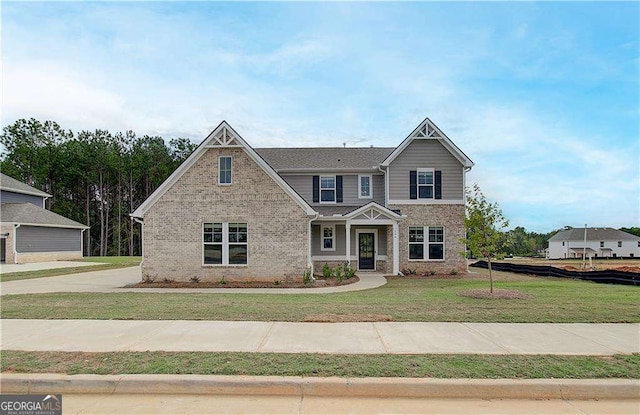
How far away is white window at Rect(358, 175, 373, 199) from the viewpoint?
2430cm

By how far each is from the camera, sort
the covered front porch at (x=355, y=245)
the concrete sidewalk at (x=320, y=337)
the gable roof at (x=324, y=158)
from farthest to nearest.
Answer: the gable roof at (x=324, y=158), the covered front porch at (x=355, y=245), the concrete sidewalk at (x=320, y=337)

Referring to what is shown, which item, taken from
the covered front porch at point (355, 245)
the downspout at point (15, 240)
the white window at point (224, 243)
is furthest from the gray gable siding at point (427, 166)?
the downspout at point (15, 240)

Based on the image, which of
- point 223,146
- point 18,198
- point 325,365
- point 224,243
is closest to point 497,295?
point 325,365

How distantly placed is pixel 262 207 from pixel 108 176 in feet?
158

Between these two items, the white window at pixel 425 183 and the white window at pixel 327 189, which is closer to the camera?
the white window at pixel 425 183

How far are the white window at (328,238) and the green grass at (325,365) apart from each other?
1651cm

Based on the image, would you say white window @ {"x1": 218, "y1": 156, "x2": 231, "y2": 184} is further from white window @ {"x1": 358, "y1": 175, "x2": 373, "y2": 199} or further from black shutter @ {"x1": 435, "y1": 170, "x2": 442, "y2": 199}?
black shutter @ {"x1": 435, "y1": 170, "x2": 442, "y2": 199}

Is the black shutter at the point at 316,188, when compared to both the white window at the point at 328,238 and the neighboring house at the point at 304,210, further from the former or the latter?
the white window at the point at 328,238

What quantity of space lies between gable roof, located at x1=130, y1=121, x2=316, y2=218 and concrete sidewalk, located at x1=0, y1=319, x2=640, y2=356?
29.8 feet

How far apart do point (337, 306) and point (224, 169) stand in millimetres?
9323

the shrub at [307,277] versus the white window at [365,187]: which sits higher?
the white window at [365,187]

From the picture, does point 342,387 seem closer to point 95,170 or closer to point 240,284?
point 240,284

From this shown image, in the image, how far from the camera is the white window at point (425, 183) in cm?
2294

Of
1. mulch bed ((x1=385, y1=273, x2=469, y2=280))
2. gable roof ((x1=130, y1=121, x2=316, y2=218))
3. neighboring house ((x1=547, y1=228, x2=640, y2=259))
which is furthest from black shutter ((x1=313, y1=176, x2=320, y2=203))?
neighboring house ((x1=547, y1=228, x2=640, y2=259))
